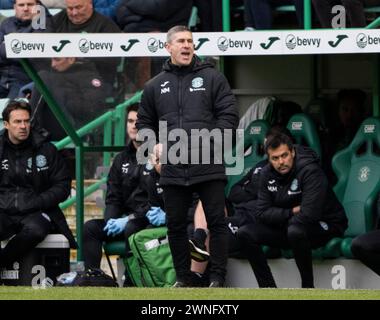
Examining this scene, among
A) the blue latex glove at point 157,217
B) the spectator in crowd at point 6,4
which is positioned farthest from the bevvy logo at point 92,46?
the spectator in crowd at point 6,4

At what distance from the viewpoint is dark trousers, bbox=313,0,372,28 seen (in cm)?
1485

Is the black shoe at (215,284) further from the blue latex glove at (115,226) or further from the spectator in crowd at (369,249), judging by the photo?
the blue latex glove at (115,226)

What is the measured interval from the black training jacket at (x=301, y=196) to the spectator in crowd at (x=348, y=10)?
3.95 ft

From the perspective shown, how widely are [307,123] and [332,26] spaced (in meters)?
0.98

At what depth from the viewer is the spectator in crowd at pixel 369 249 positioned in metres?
14.1

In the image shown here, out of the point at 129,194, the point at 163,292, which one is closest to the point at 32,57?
the point at 129,194

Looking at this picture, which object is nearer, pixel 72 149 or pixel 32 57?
pixel 32 57

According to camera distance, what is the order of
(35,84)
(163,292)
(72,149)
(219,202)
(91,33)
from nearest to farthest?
(163,292) → (219,202) → (91,33) → (35,84) → (72,149)

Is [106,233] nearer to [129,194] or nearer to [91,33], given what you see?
[129,194]

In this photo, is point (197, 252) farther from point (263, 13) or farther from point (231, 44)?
point (263, 13)

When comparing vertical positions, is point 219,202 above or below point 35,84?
below

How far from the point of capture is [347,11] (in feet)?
48.8

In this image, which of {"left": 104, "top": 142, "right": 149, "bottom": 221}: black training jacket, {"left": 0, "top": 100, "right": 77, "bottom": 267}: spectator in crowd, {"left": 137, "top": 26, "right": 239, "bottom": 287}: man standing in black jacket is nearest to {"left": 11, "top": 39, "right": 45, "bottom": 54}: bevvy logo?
Result: {"left": 0, "top": 100, "right": 77, "bottom": 267}: spectator in crowd

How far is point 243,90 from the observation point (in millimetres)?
16797
